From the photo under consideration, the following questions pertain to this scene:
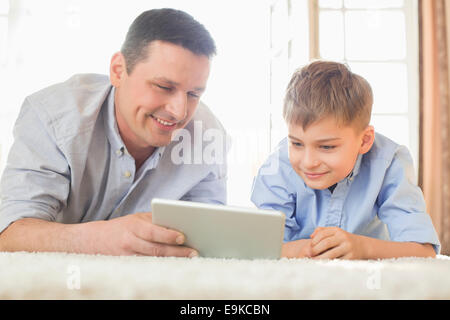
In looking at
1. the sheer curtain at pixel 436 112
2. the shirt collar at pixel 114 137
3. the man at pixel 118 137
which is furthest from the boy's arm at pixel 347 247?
the sheer curtain at pixel 436 112

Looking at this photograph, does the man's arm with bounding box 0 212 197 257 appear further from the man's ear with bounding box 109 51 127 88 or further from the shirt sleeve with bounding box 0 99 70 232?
the man's ear with bounding box 109 51 127 88

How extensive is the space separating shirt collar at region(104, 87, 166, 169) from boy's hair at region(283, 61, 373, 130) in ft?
1.53

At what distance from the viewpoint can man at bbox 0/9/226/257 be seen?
1280mm

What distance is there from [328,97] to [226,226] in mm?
628

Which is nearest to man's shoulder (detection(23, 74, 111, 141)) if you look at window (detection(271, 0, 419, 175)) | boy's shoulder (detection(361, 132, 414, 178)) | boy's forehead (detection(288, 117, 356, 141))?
boy's forehead (detection(288, 117, 356, 141))

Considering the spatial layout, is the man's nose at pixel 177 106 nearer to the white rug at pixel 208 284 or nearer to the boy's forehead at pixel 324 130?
the boy's forehead at pixel 324 130

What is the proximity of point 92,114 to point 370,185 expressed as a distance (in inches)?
36.2

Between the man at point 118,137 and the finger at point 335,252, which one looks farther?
the man at point 118,137

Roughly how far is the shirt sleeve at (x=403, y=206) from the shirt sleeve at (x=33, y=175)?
0.99m

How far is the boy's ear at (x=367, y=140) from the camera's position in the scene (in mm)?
1344

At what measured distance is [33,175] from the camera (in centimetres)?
126

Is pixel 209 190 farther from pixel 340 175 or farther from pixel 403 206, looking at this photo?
pixel 403 206

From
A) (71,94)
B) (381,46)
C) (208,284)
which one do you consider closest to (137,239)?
(208,284)
